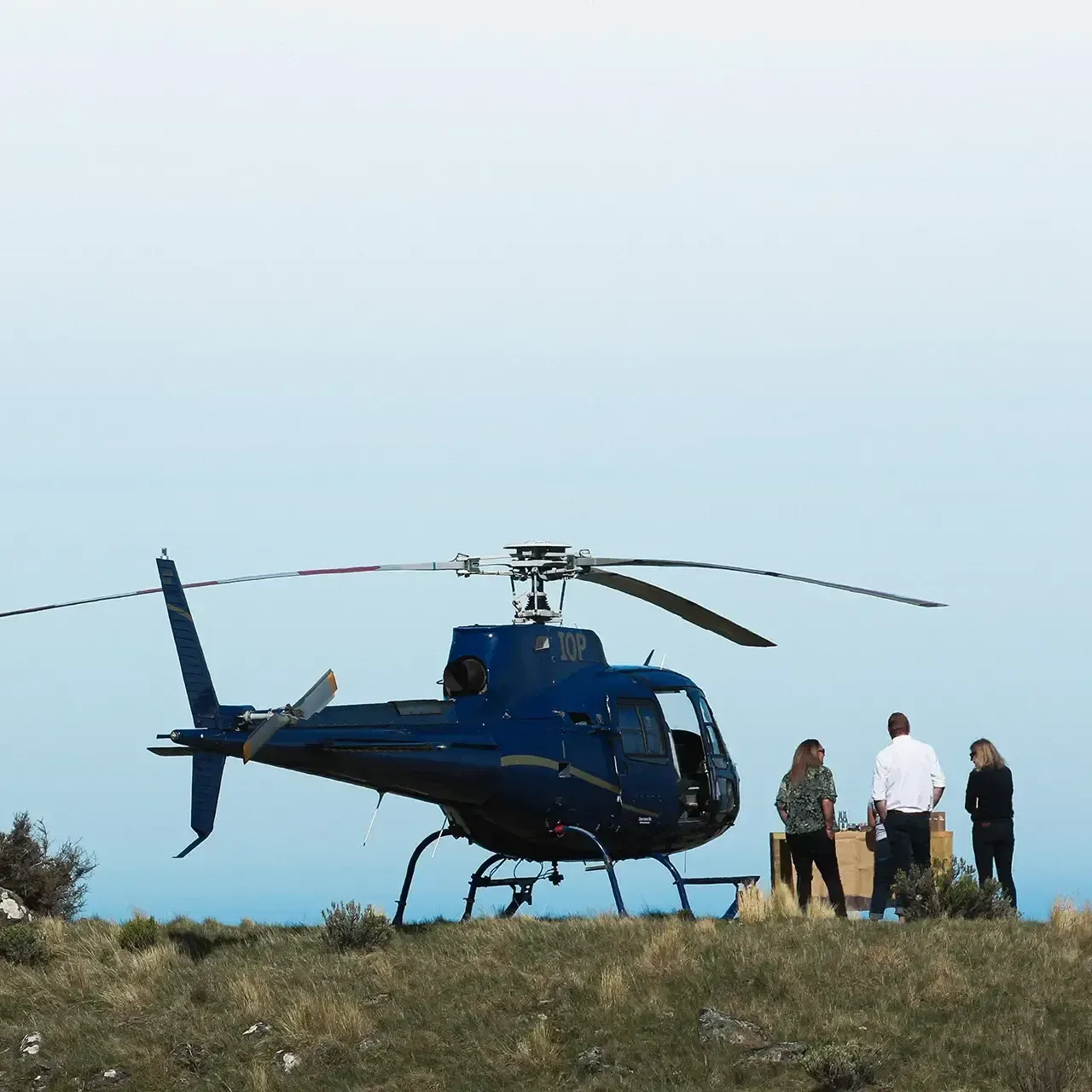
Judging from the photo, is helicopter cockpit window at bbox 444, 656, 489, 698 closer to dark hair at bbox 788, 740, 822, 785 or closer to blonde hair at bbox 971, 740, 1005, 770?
dark hair at bbox 788, 740, 822, 785

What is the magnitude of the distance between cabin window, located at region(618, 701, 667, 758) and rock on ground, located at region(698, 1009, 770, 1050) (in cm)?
438

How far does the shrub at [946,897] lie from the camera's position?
2128cm

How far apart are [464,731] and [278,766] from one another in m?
2.26

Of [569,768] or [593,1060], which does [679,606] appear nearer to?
[569,768]

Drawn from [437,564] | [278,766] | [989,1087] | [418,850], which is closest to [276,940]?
[418,850]

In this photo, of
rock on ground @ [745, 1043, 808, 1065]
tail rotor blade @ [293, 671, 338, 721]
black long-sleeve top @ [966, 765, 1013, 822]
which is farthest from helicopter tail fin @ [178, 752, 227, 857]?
black long-sleeve top @ [966, 765, 1013, 822]

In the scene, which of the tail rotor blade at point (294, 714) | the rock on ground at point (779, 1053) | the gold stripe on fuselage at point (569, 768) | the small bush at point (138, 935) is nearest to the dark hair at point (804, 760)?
the gold stripe on fuselage at point (569, 768)

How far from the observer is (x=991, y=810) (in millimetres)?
22703

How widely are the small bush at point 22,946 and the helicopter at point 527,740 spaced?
4.75 meters

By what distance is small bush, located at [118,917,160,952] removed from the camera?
74.6 ft

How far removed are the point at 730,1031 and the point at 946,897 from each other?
15.7ft

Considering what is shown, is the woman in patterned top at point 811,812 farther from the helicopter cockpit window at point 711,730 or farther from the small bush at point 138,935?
the small bush at point 138,935

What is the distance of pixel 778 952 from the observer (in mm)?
19000

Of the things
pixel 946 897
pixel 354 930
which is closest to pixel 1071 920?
pixel 946 897
